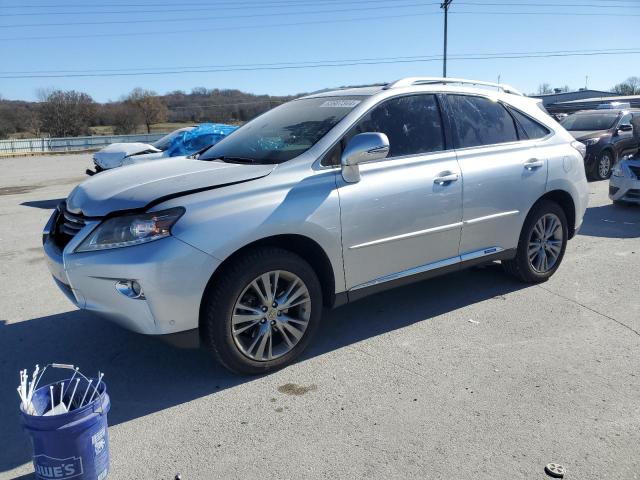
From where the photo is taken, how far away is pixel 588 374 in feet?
12.1

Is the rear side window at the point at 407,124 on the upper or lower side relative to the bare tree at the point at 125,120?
lower

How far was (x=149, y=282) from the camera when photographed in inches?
127

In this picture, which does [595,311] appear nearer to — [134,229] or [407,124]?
[407,124]

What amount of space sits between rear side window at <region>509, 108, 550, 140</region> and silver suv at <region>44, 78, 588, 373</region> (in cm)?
1

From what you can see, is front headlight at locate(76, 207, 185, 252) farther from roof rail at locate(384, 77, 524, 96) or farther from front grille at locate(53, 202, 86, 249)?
roof rail at locate(384, 77, 524, 96)

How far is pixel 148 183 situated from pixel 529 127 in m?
3.51

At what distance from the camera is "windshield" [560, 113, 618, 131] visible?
14109 millimetres

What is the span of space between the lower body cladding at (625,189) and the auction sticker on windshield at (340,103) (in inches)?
279

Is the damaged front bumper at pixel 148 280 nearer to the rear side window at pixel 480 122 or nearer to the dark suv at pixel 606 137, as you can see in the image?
the rear side window at pixel 480 122

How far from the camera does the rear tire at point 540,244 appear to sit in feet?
17.1

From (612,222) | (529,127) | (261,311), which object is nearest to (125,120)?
(612,222)

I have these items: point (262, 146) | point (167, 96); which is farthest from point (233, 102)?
point (262, 146)

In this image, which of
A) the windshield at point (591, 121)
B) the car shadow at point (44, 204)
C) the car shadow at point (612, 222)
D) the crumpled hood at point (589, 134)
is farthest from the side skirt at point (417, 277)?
the windshield at point (591, 121)

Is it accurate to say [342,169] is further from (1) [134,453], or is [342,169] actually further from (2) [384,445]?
(1) [134,453]
